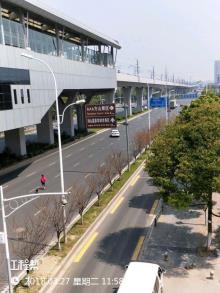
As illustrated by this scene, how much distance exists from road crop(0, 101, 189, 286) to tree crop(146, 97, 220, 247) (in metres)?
9.65

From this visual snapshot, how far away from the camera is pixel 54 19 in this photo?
2024 inches

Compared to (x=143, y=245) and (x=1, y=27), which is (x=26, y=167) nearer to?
(x=1, y=27)

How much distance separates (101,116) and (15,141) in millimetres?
18137

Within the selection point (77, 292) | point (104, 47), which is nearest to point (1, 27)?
point (77, 292)

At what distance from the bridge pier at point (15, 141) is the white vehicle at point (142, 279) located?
124 ft

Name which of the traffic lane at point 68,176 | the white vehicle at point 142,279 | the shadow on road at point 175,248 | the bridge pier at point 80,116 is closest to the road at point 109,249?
the shadow on road at point 175,248

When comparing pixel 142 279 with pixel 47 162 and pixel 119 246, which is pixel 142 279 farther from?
pixel 47 162

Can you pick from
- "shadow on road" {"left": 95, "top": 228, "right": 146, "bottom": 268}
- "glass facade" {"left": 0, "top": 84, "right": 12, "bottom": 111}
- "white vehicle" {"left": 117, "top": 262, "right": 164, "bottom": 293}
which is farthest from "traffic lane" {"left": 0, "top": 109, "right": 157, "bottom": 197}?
"white vehicle" {"left": 117, "top": 262, "right": 164, "bottom": 293}

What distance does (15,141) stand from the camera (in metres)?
52.1

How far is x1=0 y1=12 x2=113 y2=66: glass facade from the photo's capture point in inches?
1532

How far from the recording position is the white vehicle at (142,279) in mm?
15125

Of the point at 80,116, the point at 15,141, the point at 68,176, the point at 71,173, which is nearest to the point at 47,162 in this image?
the point at 15,141

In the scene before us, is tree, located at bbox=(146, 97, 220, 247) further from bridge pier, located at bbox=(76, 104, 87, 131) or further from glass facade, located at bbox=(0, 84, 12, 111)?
bridge pier, located at bbox=(76, 104, 87, 131)

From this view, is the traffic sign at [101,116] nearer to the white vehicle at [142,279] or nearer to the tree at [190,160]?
the tree at [190,160]
